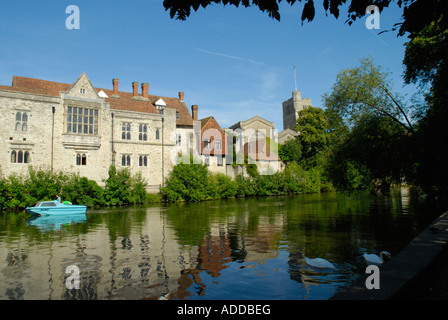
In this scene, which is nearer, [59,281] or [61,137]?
[59,281]

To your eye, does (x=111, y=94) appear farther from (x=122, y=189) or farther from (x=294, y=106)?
(x=294, y=106)

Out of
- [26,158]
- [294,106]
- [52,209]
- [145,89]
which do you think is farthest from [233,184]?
[294,106]

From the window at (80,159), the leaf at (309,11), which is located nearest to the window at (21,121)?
the window at (80,159)

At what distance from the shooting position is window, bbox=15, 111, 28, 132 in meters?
35.7

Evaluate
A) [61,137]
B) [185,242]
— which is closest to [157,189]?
[61,137]

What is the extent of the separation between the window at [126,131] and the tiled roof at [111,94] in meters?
2.16

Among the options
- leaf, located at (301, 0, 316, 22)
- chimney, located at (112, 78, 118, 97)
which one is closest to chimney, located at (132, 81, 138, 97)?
chimney, located at (112, 78, 118, 97)

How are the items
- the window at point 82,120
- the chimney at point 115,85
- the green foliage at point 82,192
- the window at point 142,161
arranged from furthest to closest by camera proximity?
the chimney at point 115,85 < the window at point 142,161 < the window at point 82,120 < the green foliage at point 82,192

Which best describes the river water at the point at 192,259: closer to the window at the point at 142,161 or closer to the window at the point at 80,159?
the window at the point at 80,159

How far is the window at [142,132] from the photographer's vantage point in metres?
44.5

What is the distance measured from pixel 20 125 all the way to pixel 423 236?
3845 centimetres

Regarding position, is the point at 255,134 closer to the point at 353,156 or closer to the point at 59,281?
the point at 353,156

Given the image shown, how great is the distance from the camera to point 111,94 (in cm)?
5053
